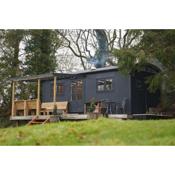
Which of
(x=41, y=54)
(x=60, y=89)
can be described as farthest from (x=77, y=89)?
(x=41, y=54)

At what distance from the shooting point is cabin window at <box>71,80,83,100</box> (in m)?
13.7

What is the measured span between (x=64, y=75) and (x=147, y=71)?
2.53 metres

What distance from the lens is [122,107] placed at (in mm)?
12328

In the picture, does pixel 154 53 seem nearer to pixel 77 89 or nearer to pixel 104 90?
pixel 104 90

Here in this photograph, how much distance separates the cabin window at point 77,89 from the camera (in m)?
13.7

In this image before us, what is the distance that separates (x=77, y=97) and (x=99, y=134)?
4952 millimetres

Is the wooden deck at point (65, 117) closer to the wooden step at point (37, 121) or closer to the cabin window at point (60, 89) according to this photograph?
the wooden step at point (37, 121)

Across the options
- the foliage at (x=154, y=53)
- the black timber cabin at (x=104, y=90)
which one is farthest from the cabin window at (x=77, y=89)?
the foliage at (x=154, y=53)

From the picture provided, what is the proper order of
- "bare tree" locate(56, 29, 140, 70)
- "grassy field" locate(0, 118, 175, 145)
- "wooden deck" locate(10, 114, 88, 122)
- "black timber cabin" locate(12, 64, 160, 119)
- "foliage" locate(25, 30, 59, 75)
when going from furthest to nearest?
1. "foliage" locate(25, 30, 59, 75)
2. "black timber cabin" locate(12, 64, 160, 119)
3. "wooden deck" locate(10, 114, 88, 122)
4. "bare tree" locate(56, 29, 140, 70)
5. "grassy field" locate(0, 118, 175, 145)

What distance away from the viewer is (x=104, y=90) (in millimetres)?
13047

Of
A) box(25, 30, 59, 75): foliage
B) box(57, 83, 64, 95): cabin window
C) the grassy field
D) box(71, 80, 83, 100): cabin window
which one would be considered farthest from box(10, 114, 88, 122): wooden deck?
the grassy field

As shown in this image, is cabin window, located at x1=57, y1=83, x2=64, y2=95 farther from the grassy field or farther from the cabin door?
the grassy field
